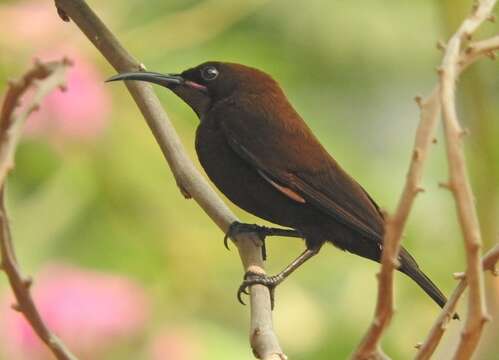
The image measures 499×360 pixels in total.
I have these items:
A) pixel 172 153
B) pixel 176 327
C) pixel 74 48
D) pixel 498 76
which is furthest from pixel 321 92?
pixel 172 153

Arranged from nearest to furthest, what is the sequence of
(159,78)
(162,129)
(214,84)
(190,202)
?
(162,129) → (159,78) → (214,84) → (190,202)

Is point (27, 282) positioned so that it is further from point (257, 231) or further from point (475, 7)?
point (257, 231)

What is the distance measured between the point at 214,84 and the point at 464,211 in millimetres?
Result: 1418

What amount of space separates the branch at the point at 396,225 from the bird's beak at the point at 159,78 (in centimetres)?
86

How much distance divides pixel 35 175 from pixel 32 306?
2075 millimetres

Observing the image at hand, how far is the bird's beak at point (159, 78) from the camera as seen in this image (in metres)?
1.74

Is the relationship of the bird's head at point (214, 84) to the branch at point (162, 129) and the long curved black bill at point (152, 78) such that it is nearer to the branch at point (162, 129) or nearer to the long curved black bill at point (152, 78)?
the long curved black bill at point (152, 78)

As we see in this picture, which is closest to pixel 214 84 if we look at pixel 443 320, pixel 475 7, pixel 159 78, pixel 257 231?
pixel 159 78

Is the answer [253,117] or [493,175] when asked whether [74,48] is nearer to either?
[253,117]

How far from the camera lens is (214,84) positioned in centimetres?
228

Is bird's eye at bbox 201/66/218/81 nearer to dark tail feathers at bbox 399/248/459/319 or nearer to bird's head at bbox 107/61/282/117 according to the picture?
bird's head at bbox 107/61/282/117

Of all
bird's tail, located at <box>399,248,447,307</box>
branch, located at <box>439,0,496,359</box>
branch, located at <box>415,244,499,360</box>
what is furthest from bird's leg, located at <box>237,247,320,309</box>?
branch, located at <box>439,0,496,359</box>

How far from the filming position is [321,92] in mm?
3469

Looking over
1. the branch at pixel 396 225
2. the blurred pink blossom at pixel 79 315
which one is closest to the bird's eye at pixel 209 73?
the blurred pink blossom at pixel 79 315
